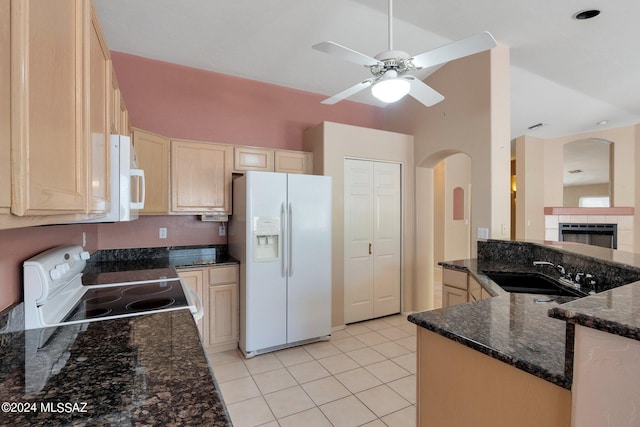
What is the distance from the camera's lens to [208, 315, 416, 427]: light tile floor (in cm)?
212

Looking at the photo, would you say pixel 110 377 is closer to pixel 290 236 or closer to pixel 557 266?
pixel 290 236

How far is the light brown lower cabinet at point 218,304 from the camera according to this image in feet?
9.77

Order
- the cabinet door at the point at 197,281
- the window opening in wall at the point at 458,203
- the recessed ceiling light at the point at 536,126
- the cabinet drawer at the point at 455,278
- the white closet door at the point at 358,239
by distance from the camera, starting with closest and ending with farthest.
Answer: the cabinet drawer at the point at 455,278 → the cabinet door at the point at 197,281 → the white closet door at the point at 358,239 → the recessed ceiling light at the point at 536,126 → the window opening in wall at the point at 458,203

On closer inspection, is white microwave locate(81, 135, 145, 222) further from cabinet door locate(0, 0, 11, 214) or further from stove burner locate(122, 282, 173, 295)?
cabinet door locate(0, 0, 11, 214)

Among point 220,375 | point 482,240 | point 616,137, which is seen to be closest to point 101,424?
point 220,375

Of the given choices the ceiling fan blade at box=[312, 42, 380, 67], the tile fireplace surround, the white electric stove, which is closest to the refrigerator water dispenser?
the white electric stove

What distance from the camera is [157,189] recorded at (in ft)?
9.40

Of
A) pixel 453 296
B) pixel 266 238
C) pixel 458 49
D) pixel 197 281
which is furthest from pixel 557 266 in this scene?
pixel 197 281

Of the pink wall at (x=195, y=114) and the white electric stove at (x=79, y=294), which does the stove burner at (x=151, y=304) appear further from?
the pink wall at (x=195, y=114)

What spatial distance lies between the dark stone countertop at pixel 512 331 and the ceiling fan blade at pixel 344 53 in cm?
151

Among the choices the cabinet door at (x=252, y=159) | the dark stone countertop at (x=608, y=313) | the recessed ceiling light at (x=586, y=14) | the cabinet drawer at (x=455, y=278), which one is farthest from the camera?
the cabinet door at (x=252, y=159)

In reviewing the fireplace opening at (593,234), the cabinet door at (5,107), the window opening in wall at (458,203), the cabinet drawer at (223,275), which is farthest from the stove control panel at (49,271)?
the fireplace opening at (593,234)

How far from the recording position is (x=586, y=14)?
241 cm

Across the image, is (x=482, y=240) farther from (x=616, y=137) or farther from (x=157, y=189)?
(x=616, y=137)
